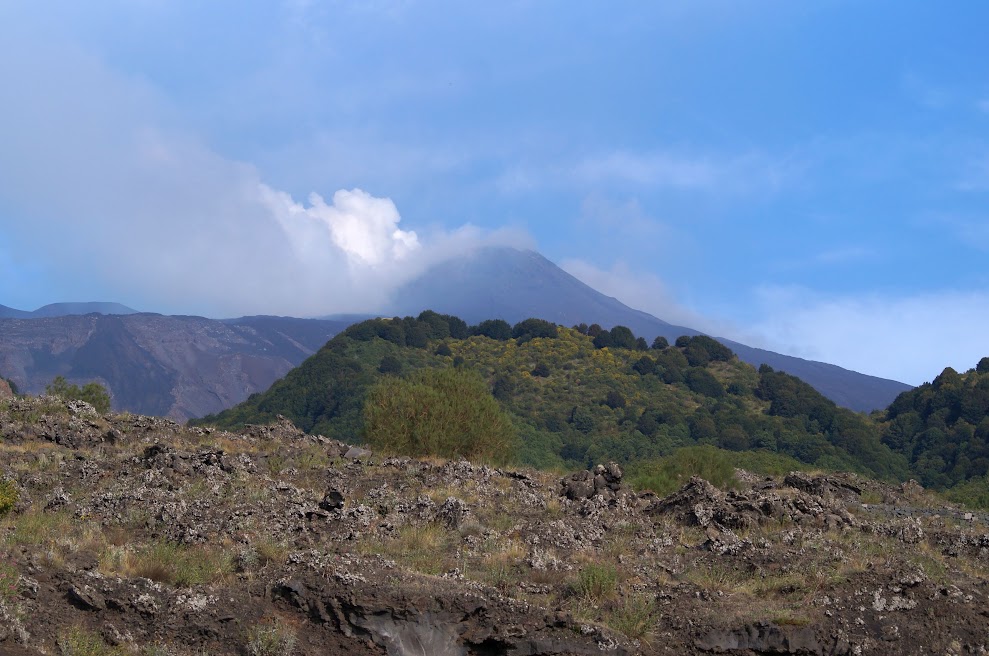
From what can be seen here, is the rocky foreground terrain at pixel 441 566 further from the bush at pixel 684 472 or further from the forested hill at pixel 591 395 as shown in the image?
the forested hill at pixel 591 395

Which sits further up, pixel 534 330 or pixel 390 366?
pixel 534 330

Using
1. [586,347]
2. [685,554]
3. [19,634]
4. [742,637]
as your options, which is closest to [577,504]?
[685,554]

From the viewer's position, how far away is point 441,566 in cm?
1197

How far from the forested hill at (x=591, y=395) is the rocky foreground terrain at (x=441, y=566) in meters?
32.4

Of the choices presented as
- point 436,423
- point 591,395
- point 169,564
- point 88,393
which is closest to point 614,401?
point 591,395

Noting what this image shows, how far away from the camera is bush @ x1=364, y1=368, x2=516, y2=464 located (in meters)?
28.2

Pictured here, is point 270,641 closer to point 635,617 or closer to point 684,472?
point 635,617

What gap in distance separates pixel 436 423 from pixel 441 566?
16553mm

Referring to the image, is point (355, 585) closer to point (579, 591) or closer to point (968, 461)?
point (579, 591)

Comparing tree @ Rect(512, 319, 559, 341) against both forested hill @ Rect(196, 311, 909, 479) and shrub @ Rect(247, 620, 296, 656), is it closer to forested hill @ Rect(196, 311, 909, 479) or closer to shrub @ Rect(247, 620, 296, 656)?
forested hill @ Rect(196, 311, 909, 479)

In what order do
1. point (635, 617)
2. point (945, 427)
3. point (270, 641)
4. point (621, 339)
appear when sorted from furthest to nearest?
point (621, 339), point (945, 427), point (635, 617), point (270, 641)

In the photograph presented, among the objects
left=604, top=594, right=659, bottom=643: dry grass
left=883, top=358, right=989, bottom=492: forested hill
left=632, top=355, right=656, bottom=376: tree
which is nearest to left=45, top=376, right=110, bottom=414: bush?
left=604, top=594, right=659, bottom=643: dry grass

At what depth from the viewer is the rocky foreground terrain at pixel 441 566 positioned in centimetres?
957

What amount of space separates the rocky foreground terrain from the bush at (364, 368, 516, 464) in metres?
9.32
